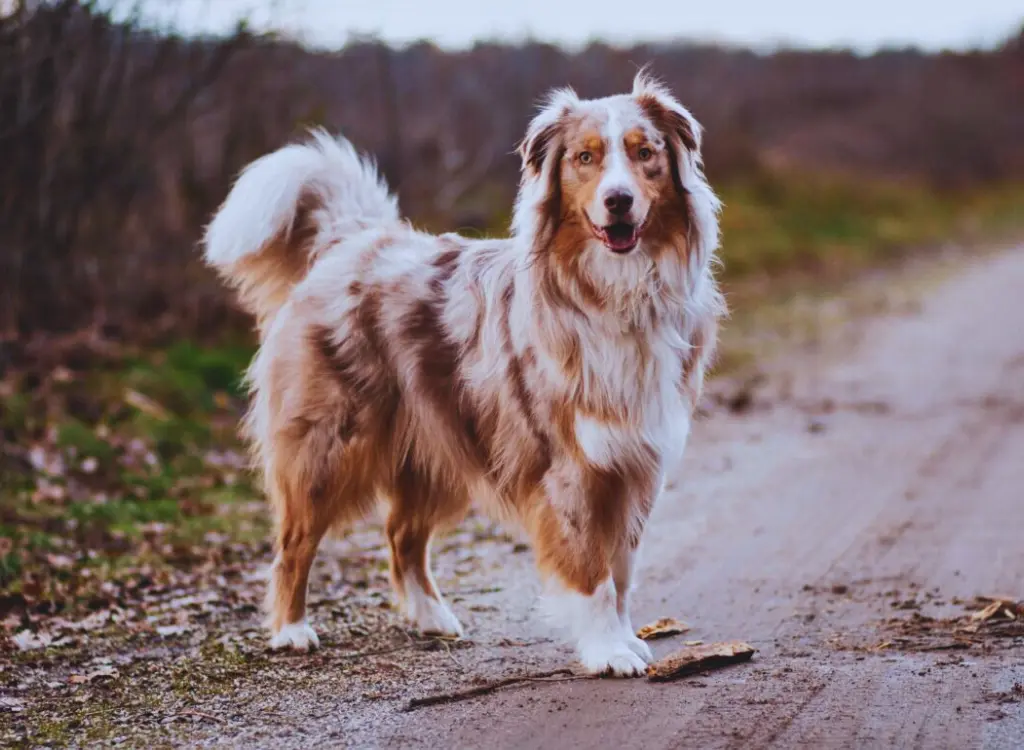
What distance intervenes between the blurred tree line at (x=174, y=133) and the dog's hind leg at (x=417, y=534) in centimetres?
183

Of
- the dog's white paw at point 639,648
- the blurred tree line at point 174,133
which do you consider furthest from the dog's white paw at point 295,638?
the blurred tree line at point 174,133

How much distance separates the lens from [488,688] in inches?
184

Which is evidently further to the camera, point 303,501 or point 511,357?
point 303,501

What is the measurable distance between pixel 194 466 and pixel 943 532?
464 centimetres

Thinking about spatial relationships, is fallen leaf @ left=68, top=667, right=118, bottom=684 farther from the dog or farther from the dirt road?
the dirt road

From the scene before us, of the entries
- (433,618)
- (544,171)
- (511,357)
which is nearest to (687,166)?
(544,171)

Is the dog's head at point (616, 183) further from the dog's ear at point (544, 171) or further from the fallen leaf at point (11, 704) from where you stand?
the fallen leaf at point (11, 704)

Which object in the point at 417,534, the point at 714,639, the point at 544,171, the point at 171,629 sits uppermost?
the point at 544,171

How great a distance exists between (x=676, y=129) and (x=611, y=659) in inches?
80.7

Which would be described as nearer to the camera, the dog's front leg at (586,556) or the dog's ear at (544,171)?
the dog's front leg at (586,556)

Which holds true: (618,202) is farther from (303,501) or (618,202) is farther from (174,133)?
(174,133)

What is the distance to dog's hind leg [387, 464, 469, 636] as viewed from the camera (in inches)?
224

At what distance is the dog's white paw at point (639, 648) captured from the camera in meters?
4.97

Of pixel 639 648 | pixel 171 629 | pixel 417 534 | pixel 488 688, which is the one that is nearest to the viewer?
pixel 488 688
